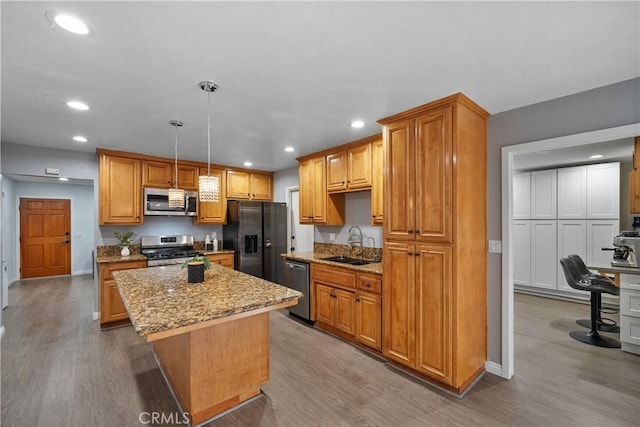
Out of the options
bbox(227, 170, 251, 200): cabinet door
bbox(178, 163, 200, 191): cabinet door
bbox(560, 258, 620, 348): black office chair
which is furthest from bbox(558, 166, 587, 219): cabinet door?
bbox(178, 163, 200, 191): cabinet door

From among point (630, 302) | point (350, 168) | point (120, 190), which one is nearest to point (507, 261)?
point (630, 302)

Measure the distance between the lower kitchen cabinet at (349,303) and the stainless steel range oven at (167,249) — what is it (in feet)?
6.24

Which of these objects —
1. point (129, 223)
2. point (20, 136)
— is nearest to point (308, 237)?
point (129, 223)

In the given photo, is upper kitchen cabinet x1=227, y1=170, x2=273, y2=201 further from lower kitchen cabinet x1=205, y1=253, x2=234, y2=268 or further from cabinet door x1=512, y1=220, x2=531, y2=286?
cabinet door x1=512, y1=220, x2=531, y2=286

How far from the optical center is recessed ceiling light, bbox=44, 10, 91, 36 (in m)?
1.43

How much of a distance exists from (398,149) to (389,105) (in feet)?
1.33

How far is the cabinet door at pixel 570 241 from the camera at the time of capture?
16.3 feet

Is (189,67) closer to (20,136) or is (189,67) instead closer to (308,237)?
(20,136)

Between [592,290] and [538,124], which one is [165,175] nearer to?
[538,124]

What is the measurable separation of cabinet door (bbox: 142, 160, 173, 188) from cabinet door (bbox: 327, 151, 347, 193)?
2.62 metres

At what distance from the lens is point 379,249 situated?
12.7ft

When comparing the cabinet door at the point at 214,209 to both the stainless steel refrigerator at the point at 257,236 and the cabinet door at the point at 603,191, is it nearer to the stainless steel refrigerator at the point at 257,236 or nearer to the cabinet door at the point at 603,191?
the stainless steel refrigerator at the point at 257,236

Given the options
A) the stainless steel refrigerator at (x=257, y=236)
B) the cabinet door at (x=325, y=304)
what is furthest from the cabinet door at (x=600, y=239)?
the stainless steel refrigerator at (x=257, y=236)

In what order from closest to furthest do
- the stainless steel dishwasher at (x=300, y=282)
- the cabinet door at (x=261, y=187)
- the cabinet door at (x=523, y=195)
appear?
the stainless steel dishwasher at (x=300, y=282) < the cabinet door at (x=523, y=195) < the cabinet door at (x=261, y=187)
